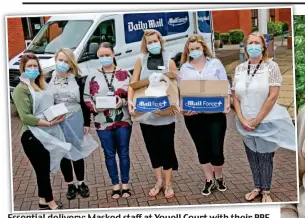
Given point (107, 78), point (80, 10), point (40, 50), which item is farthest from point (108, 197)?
point (80, 10)

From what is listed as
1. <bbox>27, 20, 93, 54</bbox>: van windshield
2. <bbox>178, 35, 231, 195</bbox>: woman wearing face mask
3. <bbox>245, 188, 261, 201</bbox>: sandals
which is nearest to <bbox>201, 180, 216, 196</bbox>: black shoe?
<bbox>178, 35, 231, 195</bbox>: woman wearing face mask

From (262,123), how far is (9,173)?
5.47 feet

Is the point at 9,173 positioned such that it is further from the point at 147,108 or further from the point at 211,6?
the point at 211,6

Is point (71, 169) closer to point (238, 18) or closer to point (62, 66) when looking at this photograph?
point (62, 66)

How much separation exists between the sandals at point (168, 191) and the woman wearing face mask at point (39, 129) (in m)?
Answer: 0.71

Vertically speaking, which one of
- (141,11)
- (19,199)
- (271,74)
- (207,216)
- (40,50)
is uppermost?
(141,11)

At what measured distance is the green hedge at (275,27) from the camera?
2.56 meters

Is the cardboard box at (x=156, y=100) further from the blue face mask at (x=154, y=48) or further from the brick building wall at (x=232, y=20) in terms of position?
the brick building wall at (x=232, y=20)

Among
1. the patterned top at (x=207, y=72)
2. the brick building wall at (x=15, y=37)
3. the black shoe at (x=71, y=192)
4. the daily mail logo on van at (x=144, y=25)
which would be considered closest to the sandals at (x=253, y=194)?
the patterned top at (x=207, y=72)

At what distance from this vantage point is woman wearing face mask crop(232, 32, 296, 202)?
2580 millimetres

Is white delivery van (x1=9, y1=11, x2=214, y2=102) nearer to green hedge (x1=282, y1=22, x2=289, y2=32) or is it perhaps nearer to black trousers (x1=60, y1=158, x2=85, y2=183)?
green hedge (x1=282, y1=22, x2=289, y2=32)

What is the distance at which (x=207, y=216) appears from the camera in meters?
2.72

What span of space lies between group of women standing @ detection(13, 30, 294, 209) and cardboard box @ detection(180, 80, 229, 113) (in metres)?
0.03

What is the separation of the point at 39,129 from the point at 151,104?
741mm
